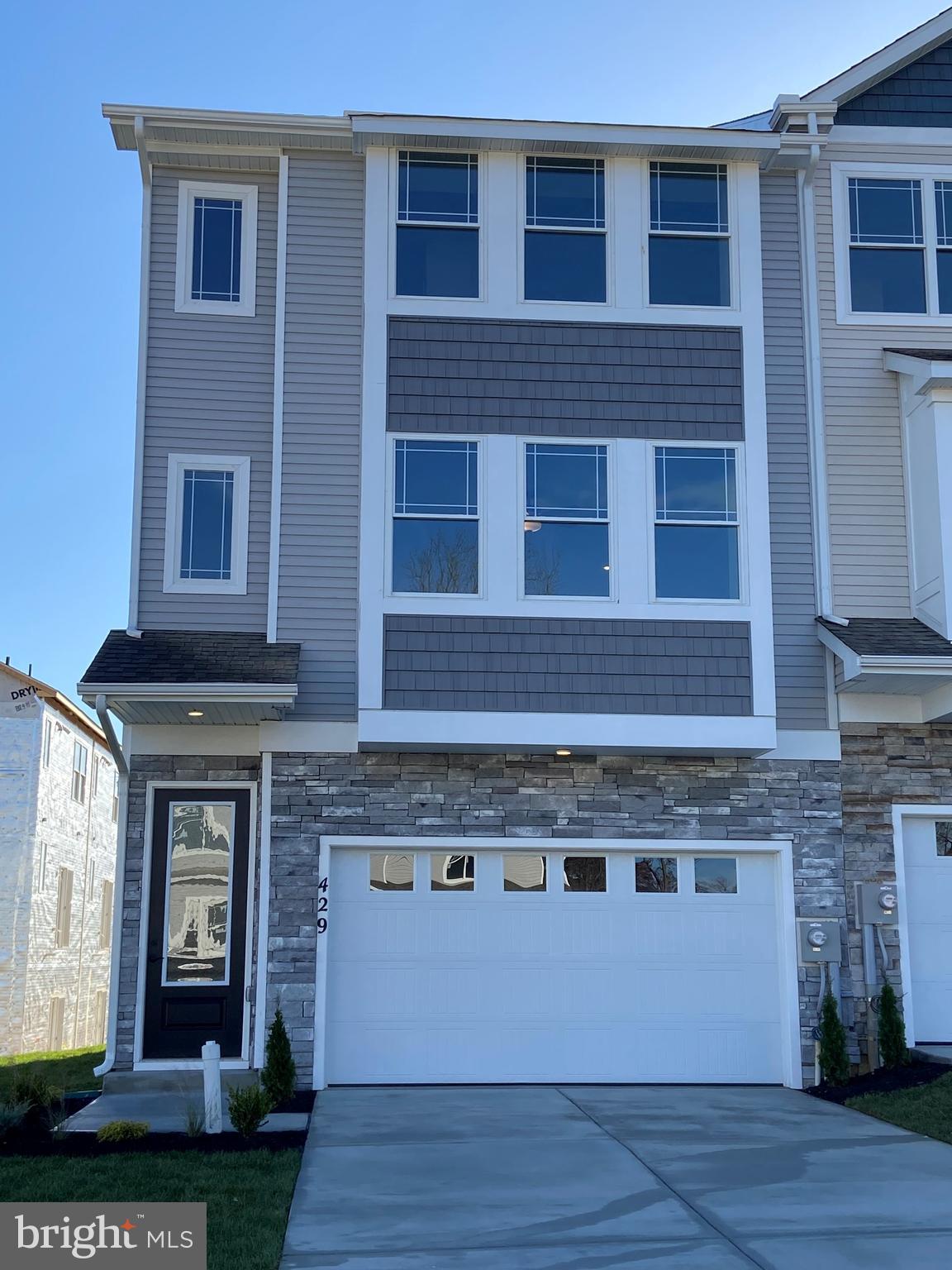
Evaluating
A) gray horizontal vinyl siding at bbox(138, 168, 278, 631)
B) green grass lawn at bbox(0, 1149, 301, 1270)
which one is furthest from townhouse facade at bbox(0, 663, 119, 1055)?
green grass lawn at bbox(0, 1149, 301, 1270)

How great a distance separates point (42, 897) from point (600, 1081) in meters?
16.5

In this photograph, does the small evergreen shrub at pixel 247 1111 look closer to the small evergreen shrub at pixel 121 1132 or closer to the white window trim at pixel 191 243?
the small evergreen shrub at pixel 121 1132

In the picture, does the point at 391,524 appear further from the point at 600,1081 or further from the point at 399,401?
the point at 600,1081

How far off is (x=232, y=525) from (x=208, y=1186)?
6146mm

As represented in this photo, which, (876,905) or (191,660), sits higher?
(191,660)

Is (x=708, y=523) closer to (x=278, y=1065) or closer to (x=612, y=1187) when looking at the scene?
(x=278, y=1065)

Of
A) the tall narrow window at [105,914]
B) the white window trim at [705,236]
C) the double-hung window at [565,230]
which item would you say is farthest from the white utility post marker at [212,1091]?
the tall narrow window at [105,914]

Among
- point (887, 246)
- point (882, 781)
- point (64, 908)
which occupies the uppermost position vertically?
point (887, 246)

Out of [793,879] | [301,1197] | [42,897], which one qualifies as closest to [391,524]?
[793,879]

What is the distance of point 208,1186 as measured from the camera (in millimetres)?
7324

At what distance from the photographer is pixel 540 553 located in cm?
1145

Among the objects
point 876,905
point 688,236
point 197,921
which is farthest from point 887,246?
point 197,921

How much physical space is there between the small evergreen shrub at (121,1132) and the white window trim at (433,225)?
701 cm

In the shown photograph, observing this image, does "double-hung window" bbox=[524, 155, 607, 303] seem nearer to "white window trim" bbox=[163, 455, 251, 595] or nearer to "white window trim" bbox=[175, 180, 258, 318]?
"white window trim" bbox=[175, 180, 258, 318]
